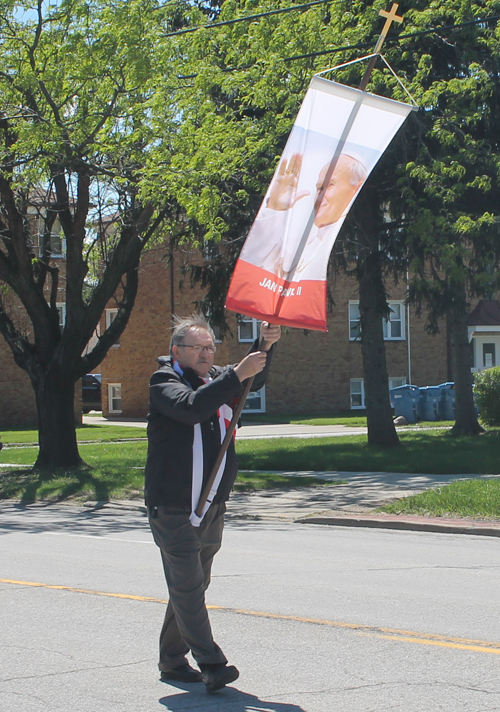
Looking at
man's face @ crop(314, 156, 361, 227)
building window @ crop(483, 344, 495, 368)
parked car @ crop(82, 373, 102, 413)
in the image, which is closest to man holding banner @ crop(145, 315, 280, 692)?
man's face @ crop(314, 156, 361, 227)

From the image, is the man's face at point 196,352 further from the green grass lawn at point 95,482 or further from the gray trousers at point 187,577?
the green grass lawn at point 95,482

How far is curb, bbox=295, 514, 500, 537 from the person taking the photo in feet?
34.7

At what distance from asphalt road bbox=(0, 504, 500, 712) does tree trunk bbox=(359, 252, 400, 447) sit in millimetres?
9732

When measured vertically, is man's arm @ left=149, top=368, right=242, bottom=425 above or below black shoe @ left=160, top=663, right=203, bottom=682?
above

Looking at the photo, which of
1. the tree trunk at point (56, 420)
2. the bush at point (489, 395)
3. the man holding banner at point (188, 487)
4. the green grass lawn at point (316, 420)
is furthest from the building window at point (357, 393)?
the man holding banner at point (188, 487)

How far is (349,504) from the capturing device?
12.8 m

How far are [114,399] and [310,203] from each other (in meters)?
37.0

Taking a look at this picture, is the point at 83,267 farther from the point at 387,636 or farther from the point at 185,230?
the point at 387,636

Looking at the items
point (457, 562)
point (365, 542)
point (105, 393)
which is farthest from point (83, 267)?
point (105, 393)

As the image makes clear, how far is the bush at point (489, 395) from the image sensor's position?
81.1 feet

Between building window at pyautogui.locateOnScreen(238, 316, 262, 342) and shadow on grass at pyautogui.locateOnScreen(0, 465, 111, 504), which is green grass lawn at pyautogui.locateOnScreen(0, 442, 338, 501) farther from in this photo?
building window at pyautogui.locateOnScreen(238, 316, 262, 342)

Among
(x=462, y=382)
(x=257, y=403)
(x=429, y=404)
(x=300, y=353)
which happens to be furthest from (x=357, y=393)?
(x=462, y=382)

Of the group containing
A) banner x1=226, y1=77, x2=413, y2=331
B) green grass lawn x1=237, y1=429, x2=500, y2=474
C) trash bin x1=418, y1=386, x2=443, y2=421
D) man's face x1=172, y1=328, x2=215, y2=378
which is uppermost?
banner x1=226, y1=77, x2=413, y2=331

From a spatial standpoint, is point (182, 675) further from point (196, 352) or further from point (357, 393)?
point (357, 393)
